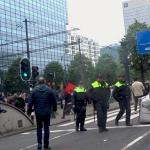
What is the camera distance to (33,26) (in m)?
112

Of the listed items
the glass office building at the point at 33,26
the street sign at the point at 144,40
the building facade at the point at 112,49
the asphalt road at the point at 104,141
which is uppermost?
the glass office building at the point at 33,26

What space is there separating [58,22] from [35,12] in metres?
11.3

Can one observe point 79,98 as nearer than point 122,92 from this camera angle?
Yes

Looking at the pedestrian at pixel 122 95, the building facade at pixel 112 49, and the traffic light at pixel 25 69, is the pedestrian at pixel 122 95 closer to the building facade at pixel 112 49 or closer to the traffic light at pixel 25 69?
the traffic light at pixel 25 69

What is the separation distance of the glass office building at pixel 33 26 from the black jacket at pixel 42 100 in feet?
260

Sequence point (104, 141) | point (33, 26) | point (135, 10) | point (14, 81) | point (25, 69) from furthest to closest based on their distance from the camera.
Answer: point (135, 10), point (33, 26), point (14, 81), point (25, 69), point (104, 141)

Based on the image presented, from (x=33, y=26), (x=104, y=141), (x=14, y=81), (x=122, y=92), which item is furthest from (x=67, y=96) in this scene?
(x=33, y=26)

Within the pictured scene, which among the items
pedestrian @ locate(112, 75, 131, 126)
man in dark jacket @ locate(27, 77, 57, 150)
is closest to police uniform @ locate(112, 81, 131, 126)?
pedestrian @ locate(112, 75, 131, 126)

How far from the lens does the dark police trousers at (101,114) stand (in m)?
14.1

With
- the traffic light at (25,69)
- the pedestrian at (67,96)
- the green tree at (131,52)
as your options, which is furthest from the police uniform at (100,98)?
the green tree at (131,52)

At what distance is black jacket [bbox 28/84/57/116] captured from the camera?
1119 centimetres

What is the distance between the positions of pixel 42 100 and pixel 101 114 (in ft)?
11.2

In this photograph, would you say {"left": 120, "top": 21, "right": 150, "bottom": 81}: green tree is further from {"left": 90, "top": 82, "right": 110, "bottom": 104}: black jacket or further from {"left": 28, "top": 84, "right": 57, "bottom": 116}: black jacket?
{"left": 28, "top": 84, "right": 57, "bottom": 116}: black jacket

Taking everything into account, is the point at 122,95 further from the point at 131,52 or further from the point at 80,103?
the point at 131,52
